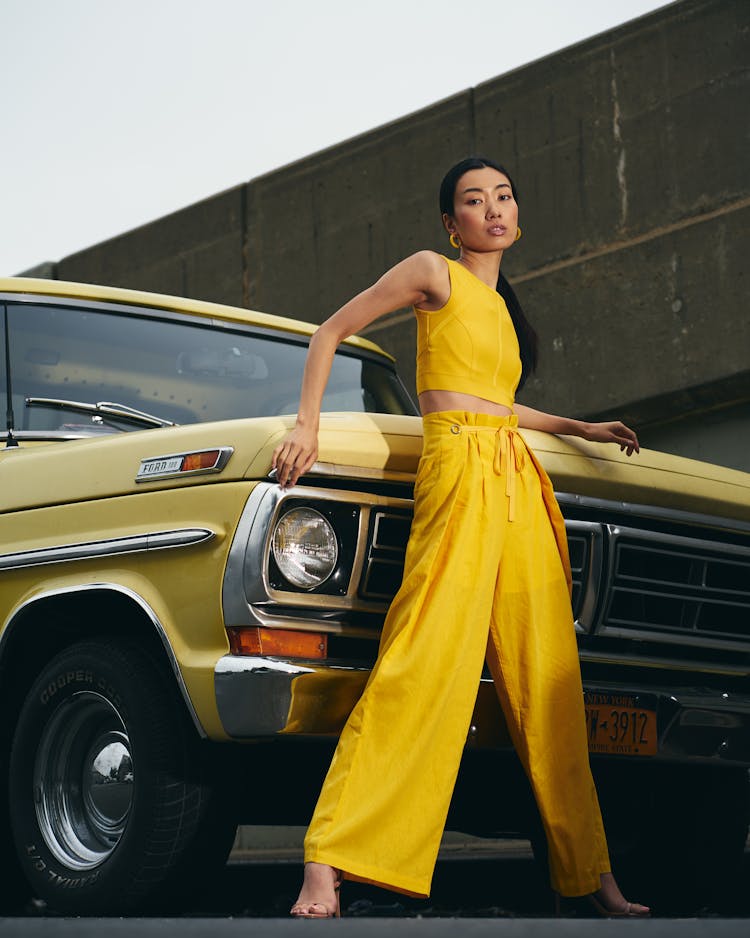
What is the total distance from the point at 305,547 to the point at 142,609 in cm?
45

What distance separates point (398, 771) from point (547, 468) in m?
1.01

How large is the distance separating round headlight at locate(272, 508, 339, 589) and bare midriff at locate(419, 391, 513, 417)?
1.29 feet

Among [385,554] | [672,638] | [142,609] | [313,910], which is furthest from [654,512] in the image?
[313,910]

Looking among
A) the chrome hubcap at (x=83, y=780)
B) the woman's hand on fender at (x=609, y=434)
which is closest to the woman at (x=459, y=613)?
the woman's hand on fender at (x=609, y=434)

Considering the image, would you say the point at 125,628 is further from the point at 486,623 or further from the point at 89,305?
the point at 89,305

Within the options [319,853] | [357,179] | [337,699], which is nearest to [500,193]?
[337,699]

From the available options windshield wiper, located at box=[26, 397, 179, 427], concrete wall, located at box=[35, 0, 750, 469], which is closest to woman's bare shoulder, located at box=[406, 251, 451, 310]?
windshield wiper, located at box=[26, 397, 179, 427]

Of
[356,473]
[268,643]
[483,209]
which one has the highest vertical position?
[483,209]

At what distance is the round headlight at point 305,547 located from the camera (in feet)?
11.4

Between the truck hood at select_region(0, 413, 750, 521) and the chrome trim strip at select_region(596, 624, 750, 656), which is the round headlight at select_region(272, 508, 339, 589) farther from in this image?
the chrome trim strip at select_region(596, 624, 750, 656)

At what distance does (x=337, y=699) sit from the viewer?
3383 millimetres

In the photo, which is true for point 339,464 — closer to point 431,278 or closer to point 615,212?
point 431,278

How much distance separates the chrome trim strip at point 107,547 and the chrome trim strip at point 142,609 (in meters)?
0.09

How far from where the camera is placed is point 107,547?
12.1 ft
